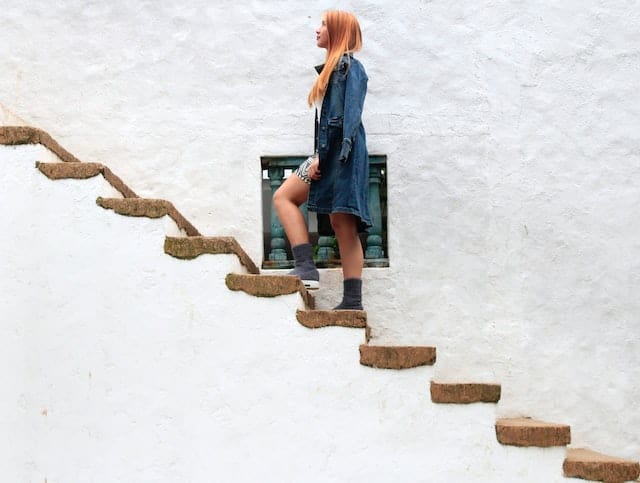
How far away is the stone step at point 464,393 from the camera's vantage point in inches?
201

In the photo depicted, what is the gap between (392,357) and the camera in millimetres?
5129

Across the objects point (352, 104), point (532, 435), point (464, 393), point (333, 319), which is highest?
point (352, 104)

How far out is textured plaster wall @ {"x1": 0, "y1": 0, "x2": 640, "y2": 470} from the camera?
240 inches

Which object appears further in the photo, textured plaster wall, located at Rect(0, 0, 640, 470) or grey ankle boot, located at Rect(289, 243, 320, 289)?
textured plaster wall, located at Rect(0, 0, 640, 470)


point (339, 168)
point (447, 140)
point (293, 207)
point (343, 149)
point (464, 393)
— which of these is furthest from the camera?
point (447, 140)

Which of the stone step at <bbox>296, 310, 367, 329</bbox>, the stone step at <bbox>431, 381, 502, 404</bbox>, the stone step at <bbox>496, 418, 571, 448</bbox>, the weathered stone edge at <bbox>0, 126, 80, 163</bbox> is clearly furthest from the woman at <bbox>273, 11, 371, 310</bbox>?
the weathered stone edge at <bbox>0, 126, 80, 163</bbox>

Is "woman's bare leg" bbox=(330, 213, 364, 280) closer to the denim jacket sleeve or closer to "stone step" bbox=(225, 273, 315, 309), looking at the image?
the denim jacket sleeve

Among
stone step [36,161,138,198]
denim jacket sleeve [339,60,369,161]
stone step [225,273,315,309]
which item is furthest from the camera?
denim jacket sleeve [339,60,369,161]

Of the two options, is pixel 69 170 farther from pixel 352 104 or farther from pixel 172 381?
pixel 352 104

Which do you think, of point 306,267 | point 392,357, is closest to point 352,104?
point 306,267

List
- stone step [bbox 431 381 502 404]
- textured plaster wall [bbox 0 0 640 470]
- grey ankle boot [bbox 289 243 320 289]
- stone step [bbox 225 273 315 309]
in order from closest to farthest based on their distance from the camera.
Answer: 1. stone step [bbox 431 381 502 404]
2. stone step [bbox 225 273 315 309]
3. grey ankle boot [bbox 289 243 320 289]
4. textured plaster wall [bbox 0 0 640 470]

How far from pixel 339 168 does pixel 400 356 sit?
109 centimetres

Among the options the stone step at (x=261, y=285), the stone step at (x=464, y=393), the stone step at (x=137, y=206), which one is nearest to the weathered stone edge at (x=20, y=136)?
the stone step at (x=137, y=206)

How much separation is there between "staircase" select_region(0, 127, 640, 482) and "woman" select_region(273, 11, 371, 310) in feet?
1.47
